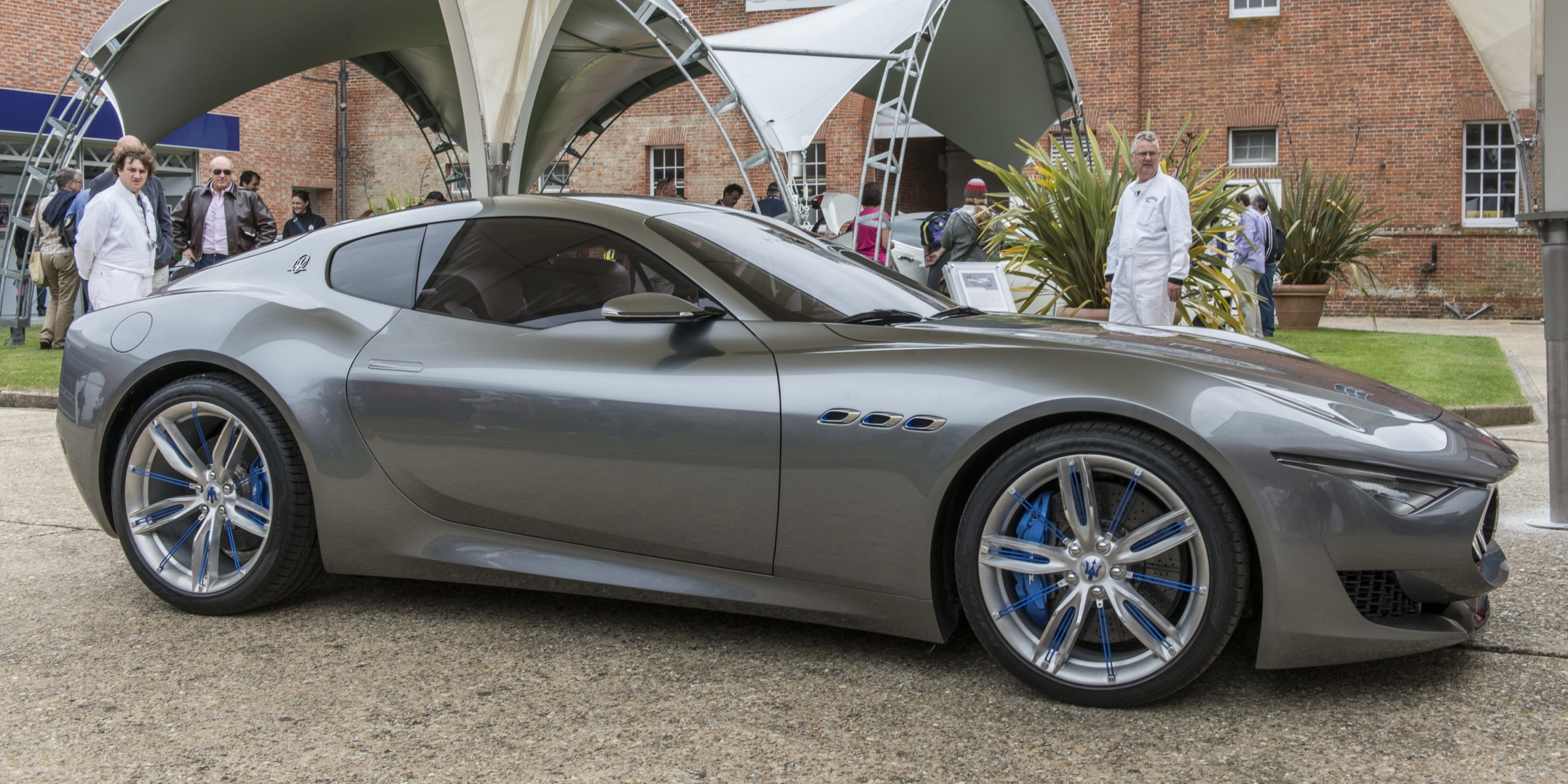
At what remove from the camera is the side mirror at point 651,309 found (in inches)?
132

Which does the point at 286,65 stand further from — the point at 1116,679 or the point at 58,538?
the point at 1116,679

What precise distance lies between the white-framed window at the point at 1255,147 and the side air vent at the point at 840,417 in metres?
22.7

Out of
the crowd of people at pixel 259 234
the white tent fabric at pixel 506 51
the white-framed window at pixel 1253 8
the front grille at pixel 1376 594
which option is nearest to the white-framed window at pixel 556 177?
the crowd of people at pixel 259 234

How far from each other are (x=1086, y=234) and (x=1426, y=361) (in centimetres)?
487

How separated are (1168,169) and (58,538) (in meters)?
8.86

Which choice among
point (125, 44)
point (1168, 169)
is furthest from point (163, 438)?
point (125, 44)

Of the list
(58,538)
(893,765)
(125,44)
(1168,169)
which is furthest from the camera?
(125,44)

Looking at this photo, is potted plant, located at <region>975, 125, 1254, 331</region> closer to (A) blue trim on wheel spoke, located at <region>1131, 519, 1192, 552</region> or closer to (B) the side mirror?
(B) the side mirror

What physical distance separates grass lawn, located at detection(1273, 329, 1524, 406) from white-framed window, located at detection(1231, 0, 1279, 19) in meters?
8.29

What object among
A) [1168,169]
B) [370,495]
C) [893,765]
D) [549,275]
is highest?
[1168,169]

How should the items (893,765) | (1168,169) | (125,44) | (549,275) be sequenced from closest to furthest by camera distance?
1. (893,765)
2. (549,275)
3. (1168,169)
4. (125,44)

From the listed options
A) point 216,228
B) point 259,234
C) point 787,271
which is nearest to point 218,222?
point 216,228

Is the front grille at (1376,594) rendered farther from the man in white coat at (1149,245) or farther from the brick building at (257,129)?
the brick building at (257,129)

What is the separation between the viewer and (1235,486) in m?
2.81
